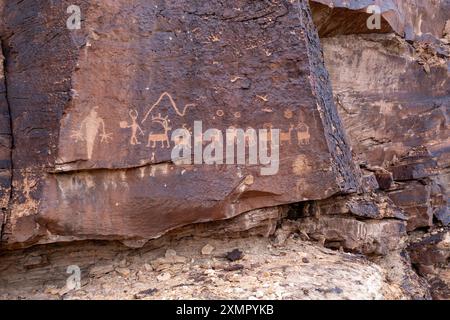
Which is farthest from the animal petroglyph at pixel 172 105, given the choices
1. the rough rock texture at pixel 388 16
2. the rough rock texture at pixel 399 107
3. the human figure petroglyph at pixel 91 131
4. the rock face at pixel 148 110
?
the rough rock texture at pixel 399 107

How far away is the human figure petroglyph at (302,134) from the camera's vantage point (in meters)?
3.45

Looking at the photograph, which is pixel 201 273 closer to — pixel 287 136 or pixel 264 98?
pixel 287 136

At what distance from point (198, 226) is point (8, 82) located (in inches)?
71.8

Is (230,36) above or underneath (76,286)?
above

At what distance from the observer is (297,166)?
346cm

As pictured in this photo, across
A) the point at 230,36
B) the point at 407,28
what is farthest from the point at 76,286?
the point at 407,28

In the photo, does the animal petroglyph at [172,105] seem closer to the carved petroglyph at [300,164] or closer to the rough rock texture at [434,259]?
the carved petroglyph at [300,164]

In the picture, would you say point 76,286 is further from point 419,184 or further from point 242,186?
point 419,184

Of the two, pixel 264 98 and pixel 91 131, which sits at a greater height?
pixel 264 98

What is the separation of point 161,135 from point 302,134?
3.49 ft

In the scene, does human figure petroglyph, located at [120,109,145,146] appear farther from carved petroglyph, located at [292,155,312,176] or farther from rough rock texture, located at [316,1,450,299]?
rough rock texture, located at [316,1,450,299]

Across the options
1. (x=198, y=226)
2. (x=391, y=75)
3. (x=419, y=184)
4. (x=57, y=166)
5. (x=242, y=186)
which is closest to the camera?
(x=57, y=166)

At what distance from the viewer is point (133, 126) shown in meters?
3.31

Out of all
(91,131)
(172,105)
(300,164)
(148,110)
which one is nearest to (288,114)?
(300,164)
